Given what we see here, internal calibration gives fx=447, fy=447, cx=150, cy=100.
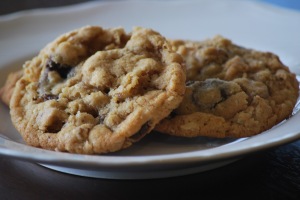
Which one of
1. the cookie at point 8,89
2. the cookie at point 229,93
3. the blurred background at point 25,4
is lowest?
the blurred background at point 25,4

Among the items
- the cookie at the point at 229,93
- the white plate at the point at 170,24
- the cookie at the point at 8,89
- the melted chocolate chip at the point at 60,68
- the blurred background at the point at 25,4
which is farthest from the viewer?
the blurred background at the point at 25,4

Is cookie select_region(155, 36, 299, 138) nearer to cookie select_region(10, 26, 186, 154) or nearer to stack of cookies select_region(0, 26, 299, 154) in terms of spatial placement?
stack of cookies select_region(0, 26, 299, 154)

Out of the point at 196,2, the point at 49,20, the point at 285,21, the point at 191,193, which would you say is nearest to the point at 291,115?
the point at 191,193

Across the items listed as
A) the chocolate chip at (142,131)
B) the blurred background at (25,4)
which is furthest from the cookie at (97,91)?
the blurred background at (25,4)

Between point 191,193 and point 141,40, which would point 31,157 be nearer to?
point 191,193

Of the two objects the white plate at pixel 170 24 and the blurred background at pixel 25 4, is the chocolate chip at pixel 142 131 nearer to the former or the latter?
the white plate at pixel 170 24

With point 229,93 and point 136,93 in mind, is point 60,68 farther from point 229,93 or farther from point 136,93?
point 229,93

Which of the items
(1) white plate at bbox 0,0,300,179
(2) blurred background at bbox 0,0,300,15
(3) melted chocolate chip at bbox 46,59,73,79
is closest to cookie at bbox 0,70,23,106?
(1) white plate at bbox 0,0,300,179

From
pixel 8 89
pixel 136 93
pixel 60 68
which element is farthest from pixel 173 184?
pixel 8 89
